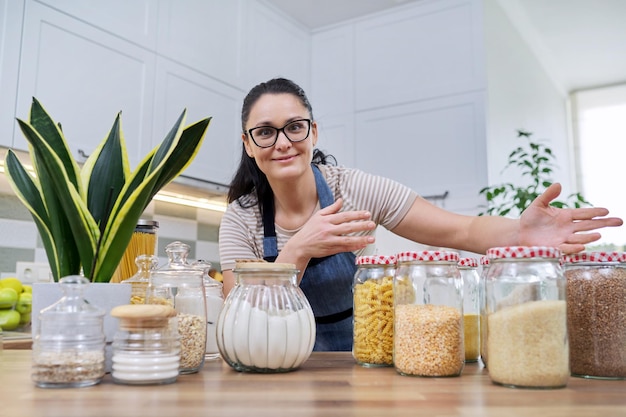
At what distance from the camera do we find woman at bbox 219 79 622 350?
52.2 inches

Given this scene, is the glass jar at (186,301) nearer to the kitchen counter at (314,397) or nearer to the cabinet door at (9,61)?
the kitchen counter at (314,397)

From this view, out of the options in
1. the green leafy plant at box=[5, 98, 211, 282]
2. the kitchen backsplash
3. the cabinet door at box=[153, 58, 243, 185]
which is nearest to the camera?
the green leafy plant at box=[5, 98, 211, 282]

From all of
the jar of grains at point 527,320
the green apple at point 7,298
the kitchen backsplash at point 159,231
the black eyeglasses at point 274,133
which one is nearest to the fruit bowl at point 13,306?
the green apple at point 7,298

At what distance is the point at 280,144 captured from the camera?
1307mm

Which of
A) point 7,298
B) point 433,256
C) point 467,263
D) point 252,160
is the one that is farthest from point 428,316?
point 7,298

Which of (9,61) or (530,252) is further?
(9,61)

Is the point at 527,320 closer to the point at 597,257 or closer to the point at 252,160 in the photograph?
the point at 597,257

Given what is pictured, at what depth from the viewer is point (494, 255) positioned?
689 millimetres

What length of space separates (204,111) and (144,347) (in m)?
2.26

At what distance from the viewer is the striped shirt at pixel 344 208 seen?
1.41 metres

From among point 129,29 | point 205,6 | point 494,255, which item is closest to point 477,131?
point 205,6

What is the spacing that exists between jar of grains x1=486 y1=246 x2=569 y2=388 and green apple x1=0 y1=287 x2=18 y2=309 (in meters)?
1.72

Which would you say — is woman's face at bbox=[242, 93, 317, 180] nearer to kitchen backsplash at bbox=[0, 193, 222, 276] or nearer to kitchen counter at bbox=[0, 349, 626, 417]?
kitchen counter at bbox=[0, 349, 626, 417]

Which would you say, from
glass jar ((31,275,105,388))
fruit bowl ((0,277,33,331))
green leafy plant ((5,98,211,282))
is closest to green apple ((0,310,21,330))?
fruit bowl ((0,277,33,331))
